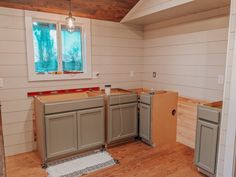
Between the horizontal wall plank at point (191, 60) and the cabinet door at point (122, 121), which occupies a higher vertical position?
the horizontal wall plank at point (191, 60)

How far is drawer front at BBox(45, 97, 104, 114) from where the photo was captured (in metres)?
2.51

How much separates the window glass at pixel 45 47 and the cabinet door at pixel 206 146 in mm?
2278

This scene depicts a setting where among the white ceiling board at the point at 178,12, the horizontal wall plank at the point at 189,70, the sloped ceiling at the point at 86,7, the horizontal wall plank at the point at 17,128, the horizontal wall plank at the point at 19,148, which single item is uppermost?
the sloped ceiling at the point at 86,7

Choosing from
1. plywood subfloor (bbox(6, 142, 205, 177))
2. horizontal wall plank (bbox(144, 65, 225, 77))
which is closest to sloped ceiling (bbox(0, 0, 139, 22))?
horizontal wall plank (bbox(144, 65, 225, 77))

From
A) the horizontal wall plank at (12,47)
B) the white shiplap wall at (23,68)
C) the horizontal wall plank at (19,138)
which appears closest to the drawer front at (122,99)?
the white shiplap wall at (23,68)

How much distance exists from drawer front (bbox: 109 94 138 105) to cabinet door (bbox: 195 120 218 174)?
1.14m

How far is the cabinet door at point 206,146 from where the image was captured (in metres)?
2.18

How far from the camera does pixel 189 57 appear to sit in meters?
3.03

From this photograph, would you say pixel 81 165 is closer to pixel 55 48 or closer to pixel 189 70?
pixel 55 48

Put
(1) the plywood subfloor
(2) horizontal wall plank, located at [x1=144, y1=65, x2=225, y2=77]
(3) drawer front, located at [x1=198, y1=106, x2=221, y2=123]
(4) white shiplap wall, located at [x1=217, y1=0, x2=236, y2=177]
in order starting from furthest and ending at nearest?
(2) horizontal wall plank, located at [x1=144, y1=65, x2=225, y2=77] < (1) the plywood subfloor < (3) drawer front, located at [x1=198, y1=106, x2=221, y2=123] < (4) white shiplap wall, located at [x1=217, y1=0, x2=236, y2=177]

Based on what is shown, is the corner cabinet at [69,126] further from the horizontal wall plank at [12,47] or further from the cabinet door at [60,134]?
the horizontal wall plank at [12,47]

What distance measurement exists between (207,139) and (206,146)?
0.09 metres

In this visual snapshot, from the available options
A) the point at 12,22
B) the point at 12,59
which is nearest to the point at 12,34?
the point at 12,22

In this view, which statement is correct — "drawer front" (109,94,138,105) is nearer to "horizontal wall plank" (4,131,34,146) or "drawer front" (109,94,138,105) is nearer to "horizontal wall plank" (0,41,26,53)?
"horizontal wall plank" (4,131,34,146)
